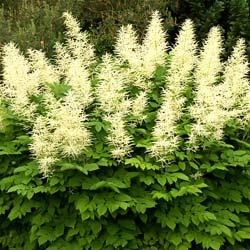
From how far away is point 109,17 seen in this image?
7418 millimetres

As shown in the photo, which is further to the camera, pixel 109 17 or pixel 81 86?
pixel 109 17

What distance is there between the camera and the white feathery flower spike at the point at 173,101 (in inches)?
157

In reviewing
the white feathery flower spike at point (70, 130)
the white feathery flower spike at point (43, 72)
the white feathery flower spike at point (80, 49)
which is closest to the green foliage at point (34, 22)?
the white feathery flower spike at point (80, 49)

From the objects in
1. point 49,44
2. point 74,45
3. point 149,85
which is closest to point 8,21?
point 49,44

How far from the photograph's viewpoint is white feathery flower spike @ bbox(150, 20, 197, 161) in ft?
13.1

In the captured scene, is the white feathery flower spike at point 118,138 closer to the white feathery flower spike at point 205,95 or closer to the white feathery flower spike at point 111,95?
the white feathery flower spike at point 111,95

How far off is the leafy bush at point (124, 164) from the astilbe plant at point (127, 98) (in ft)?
0.04

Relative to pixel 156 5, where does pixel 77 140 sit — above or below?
→ below

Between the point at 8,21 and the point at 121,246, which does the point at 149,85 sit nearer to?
the point at 121,246

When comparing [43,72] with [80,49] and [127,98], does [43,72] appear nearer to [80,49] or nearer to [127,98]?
[80,49]

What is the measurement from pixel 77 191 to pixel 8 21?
3403 mm

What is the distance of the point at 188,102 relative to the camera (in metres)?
4.65

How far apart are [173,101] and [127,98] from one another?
370mm

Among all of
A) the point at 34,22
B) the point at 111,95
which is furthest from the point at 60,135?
the point at 34,22
